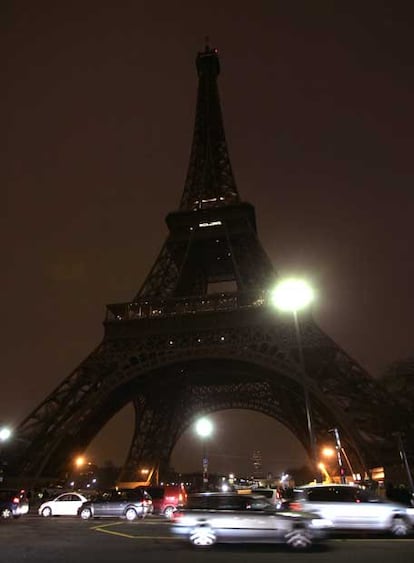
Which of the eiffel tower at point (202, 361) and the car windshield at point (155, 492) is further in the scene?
the eiffel tower at point (202, 361)

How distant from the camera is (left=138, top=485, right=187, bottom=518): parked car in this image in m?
29.0

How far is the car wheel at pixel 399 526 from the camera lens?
50.5 feet

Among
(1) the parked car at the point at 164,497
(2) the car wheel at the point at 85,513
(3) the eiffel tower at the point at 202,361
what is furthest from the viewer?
(3) the eiffel tower at the point at 202,361

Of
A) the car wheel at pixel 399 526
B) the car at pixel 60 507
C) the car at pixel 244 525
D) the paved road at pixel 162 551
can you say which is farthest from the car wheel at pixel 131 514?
the car wheel at pixel 399 526

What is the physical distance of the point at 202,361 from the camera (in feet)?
143

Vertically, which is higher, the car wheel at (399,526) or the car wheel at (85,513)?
the car wheel at (85,513)

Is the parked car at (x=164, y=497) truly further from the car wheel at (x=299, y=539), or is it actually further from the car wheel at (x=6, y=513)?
the car wheel at (x=299, y=539)

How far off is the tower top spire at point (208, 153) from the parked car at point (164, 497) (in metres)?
35.2

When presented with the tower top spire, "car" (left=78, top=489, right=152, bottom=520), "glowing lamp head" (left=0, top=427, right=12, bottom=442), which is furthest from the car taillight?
the tower top spire

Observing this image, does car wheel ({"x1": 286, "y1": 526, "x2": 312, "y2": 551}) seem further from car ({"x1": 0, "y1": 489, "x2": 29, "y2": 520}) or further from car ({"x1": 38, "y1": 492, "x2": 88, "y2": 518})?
car ({"x1": 38, "y1": 492, "x2": 88, "y2": 518})

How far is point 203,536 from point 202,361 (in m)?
30.9

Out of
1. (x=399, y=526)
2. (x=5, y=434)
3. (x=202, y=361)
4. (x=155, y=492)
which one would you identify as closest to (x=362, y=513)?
(x=399, y=526)

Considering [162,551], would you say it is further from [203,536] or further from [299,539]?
[299,539]

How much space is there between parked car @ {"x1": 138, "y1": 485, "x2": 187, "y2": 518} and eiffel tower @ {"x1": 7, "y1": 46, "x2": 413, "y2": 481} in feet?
34.5
